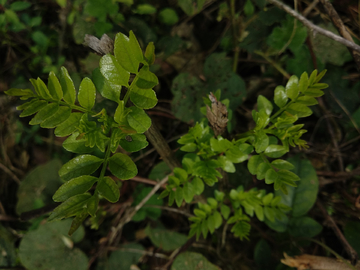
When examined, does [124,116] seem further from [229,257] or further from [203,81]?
[229,257]

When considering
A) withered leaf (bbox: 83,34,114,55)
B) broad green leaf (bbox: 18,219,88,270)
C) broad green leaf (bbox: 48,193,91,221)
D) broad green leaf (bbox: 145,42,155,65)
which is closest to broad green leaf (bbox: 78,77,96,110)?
withered leaf (bbox: 83,34,114,55)

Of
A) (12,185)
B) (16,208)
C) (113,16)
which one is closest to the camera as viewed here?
(113,16)


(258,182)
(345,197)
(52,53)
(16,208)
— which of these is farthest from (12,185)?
(345,197)

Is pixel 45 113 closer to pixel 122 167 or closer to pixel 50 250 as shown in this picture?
pixel 122 167

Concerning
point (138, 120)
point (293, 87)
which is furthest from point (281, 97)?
point (138, 120)

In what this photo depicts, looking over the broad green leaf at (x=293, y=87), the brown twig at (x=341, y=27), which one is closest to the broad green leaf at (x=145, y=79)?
the broad green leaf at (x=293, y=87)

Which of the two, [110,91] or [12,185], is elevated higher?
[110,91]

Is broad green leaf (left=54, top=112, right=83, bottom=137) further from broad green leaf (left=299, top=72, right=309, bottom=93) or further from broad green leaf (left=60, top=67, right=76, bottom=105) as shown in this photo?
broad green leaf (left=299, top=72, right=309, bottom=93)
